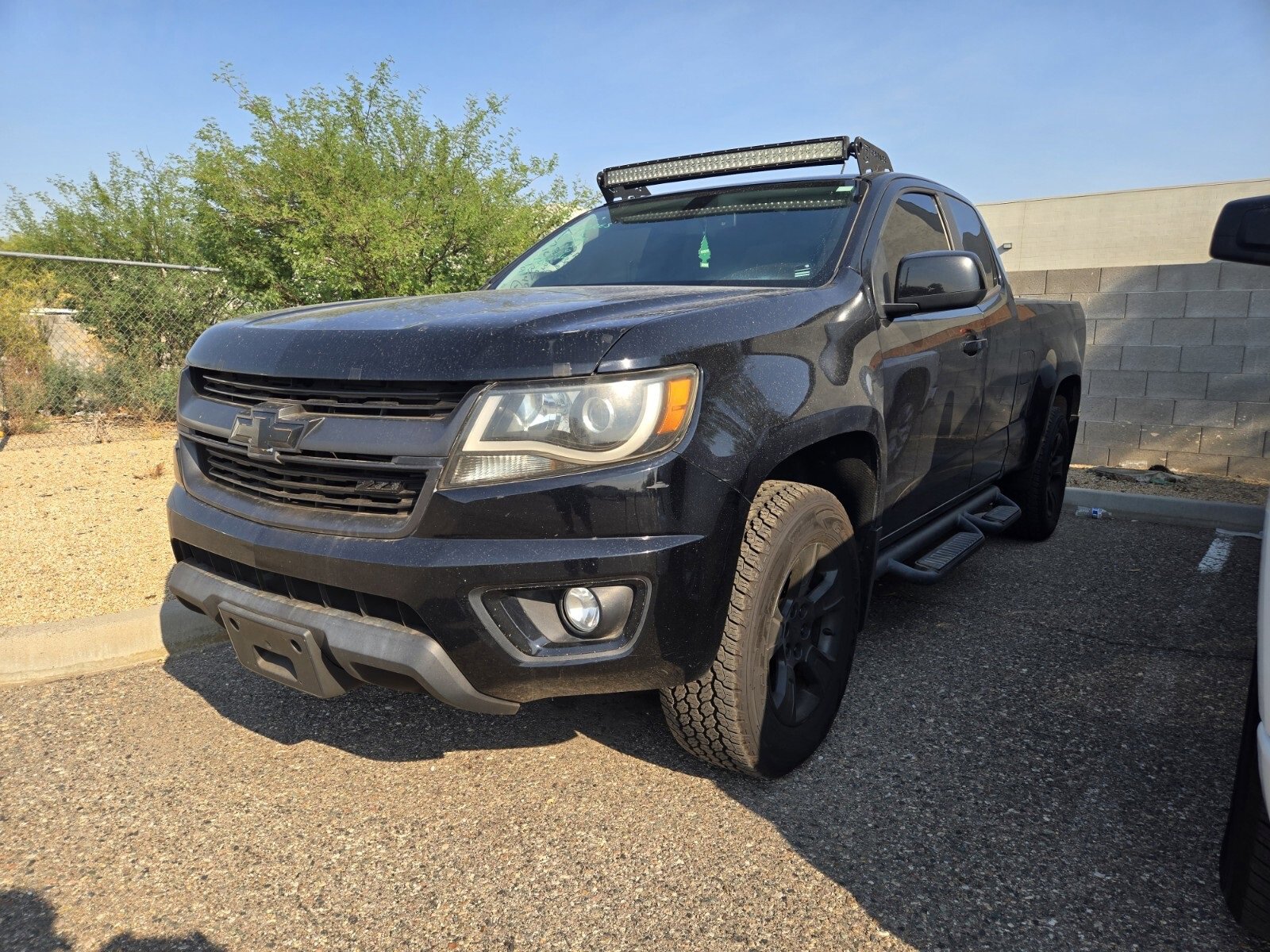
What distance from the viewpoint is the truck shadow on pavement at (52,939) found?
1931 mm

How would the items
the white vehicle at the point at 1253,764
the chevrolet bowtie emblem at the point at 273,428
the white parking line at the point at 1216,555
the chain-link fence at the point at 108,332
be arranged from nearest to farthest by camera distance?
the white vehicle at the point at 1253,764, the chevrolet bowtie emblem at the point at 273,428, the white parking line at the point at 1216,555, the chain-link fence at the point at 108,332

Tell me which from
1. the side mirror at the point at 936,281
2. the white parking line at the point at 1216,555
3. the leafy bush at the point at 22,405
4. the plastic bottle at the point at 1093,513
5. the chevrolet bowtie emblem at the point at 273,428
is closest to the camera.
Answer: the chevrolet bowtie emblem at the point at 273,428

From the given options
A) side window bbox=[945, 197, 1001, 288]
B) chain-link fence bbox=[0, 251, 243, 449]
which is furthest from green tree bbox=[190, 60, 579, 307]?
side window bbox=[945, 197, 1001, 288]

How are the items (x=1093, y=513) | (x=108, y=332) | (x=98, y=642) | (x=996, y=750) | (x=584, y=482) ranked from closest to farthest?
(x=584, y=482)
(x=996, y=750)
(x=98, y=642)
(x=1093, y=513)
(x=108, y=332)

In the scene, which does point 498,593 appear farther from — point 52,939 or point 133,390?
point 133,390

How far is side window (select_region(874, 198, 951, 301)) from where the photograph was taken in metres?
3.07

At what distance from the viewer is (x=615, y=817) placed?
2.43m

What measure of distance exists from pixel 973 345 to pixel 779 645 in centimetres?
181

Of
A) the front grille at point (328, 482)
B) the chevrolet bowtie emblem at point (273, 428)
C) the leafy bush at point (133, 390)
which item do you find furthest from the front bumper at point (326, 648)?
the leafy bush at point (133, 390)

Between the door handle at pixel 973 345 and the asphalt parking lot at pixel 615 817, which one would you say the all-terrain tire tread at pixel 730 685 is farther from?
the door handle at pixel 973 345

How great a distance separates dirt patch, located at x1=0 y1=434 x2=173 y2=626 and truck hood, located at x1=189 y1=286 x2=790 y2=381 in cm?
154

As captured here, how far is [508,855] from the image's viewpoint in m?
2.26

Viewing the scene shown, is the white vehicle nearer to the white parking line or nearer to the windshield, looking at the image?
the windshield

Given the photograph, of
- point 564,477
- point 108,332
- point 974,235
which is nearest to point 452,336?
point 564,477
